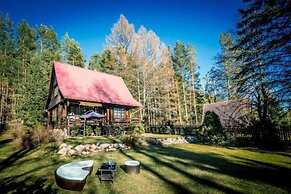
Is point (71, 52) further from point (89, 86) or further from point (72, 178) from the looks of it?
point (72, 178)

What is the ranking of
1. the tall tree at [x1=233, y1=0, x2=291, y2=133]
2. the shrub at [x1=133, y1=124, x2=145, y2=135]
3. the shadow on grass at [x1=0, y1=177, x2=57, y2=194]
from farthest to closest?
the shrub at [x1=133, y1=124, x2=145, y2=135] < the tall tree at [x1=233, y1=0, x2=291, y2=133] < the shadow on grass at [x1=0, y1=177, x2=57, y2=194]

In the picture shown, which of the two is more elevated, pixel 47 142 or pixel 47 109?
pixel 47 109

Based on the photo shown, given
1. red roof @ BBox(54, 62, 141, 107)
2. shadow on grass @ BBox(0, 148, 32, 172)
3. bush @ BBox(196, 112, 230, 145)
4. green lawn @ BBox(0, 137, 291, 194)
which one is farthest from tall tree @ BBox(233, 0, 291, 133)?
red roof @ BBox(54, 62, 141, 107)

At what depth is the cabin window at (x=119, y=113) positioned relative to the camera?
22423mm

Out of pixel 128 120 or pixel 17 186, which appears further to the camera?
pixel 128 120

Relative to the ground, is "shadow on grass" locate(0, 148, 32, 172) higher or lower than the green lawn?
higher

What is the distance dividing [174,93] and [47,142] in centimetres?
2675

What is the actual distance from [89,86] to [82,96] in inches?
95.8

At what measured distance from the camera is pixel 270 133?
12195mm

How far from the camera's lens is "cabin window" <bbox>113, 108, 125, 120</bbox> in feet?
73.6

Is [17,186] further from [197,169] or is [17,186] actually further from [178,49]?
[178,49]

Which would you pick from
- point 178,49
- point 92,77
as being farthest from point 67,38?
point 178,49

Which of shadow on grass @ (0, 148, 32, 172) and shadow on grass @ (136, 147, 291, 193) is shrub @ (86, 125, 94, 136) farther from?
shadow on grass @ (136, 147, 291, 193)

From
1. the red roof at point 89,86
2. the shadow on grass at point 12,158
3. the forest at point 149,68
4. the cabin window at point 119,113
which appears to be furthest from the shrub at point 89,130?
the shadow on grass at point 12,158
